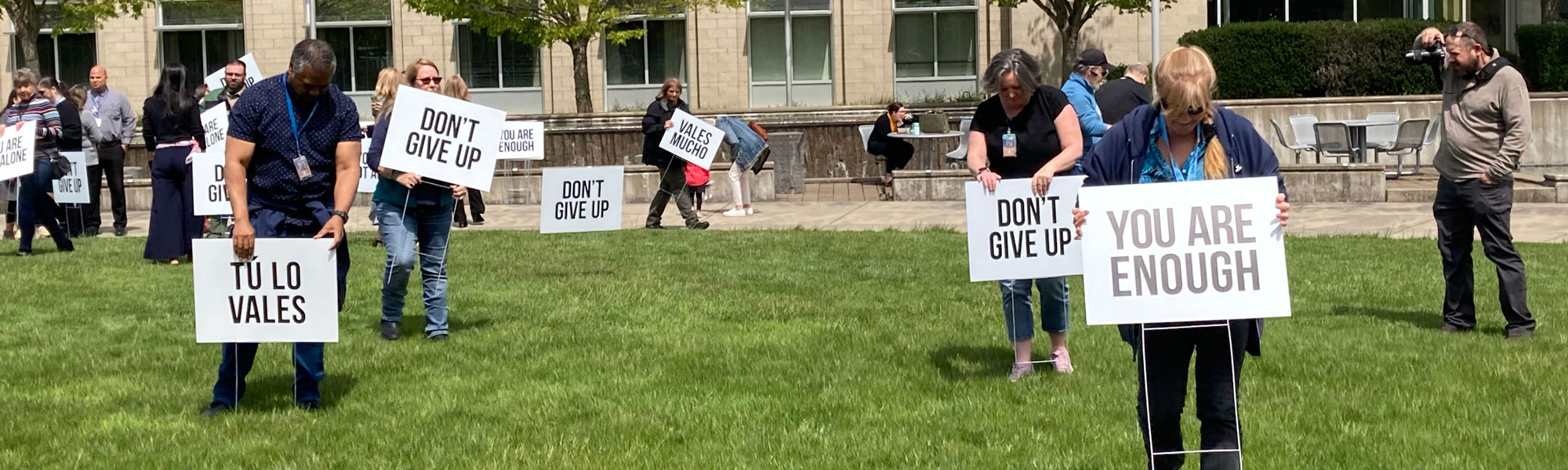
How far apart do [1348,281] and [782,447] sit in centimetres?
657

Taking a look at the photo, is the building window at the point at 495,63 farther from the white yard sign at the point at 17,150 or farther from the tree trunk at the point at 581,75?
the white yard sign at the point at 17,150

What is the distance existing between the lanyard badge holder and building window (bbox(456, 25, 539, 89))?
99.5 feet

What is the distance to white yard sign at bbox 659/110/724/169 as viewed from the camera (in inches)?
690

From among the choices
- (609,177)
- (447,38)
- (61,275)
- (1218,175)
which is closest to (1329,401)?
(1218,175)

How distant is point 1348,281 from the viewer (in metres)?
12.1

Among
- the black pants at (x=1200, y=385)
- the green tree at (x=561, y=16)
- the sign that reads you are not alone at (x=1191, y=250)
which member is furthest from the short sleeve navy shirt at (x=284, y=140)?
the green tree at (x=561, y=16)

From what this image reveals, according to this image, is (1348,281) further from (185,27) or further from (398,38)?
(185,27)

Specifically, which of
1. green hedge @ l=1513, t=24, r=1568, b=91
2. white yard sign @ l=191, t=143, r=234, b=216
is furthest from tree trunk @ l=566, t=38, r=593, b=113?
white yard sign @ l=191, t=143, r=234, b=216

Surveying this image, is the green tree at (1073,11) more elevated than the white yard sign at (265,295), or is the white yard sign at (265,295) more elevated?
the green tree at (1073,11)

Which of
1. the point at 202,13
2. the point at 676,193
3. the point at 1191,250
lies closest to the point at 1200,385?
the point at 1191,250

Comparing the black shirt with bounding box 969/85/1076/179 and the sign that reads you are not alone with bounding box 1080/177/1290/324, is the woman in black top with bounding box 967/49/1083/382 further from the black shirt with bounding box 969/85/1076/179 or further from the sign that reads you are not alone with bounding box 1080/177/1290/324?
the sign that reads you are not alone with bounding box 1080/177/1290/324

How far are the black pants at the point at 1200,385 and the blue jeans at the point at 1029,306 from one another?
7.79 feet

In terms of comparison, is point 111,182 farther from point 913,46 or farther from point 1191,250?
point 913,46

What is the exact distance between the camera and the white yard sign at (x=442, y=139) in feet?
30.7
